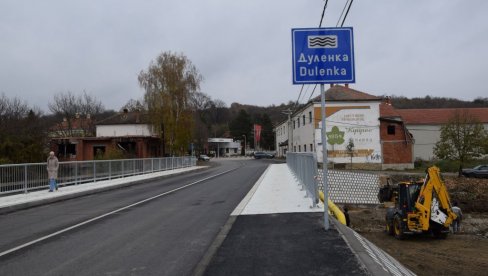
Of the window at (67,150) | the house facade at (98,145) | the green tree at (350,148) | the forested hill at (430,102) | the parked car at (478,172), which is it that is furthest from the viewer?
the forested hill at (430,102)

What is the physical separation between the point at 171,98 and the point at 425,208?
40683mm

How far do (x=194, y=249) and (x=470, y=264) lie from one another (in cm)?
660

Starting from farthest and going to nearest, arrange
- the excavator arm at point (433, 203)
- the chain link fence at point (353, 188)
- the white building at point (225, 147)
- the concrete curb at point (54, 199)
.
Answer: the white building at point (225, 147) < the chain link fence at point (353, 188) < the concrete curb at point (54, 199) < the excavator arm at point (433, 203)

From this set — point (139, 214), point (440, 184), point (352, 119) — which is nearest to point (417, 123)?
point (352, 119)

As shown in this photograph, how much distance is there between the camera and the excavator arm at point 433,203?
12672 mm

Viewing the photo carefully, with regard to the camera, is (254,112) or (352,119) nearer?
(352,119)

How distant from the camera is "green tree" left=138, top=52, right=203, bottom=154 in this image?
50.1 m

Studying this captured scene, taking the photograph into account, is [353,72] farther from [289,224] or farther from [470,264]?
[470,264]

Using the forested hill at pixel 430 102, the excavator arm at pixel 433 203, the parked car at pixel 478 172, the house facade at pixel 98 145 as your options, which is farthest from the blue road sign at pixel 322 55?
the forested hill at pixel 430 102

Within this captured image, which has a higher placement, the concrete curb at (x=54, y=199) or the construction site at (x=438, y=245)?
the concrete curb at (x=54, y=199)

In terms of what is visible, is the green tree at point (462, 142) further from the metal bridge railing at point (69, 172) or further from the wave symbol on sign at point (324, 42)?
the wave symbol on sign at point (324, 42)

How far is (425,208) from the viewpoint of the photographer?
13000mm

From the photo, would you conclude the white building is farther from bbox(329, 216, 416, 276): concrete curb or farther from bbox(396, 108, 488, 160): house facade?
bbox(329, 216, 416, 276): concrete curb

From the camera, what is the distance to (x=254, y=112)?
150 meters
